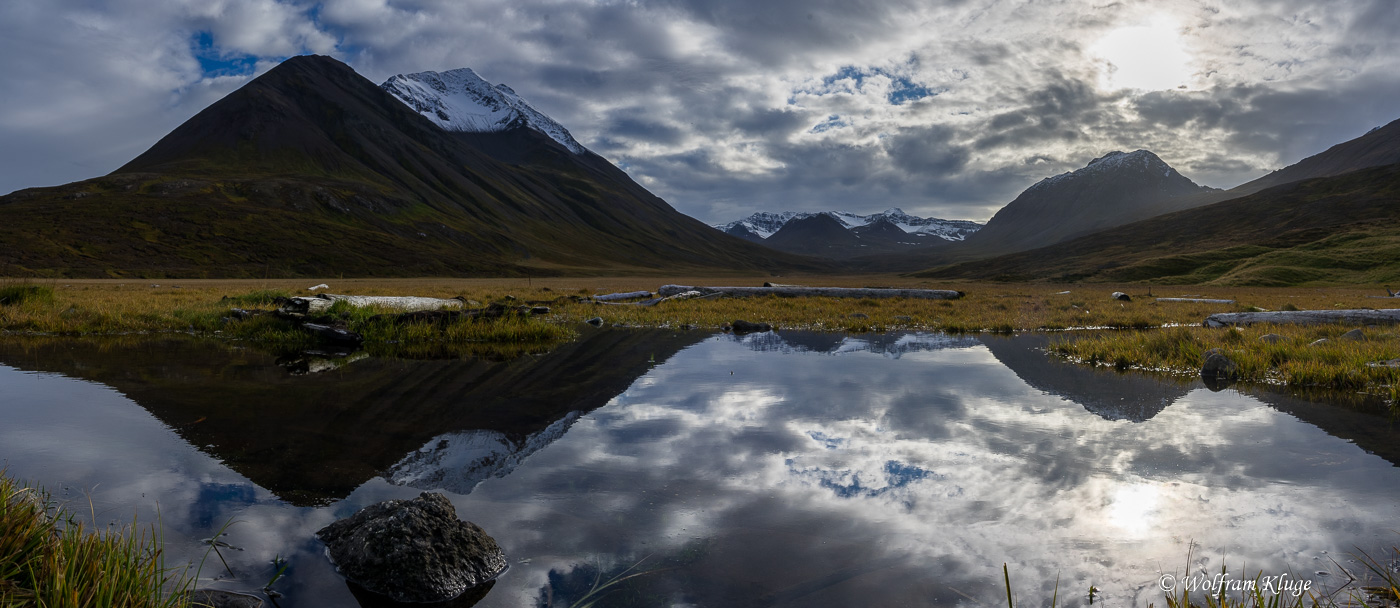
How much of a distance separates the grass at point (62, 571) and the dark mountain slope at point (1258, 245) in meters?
87.1

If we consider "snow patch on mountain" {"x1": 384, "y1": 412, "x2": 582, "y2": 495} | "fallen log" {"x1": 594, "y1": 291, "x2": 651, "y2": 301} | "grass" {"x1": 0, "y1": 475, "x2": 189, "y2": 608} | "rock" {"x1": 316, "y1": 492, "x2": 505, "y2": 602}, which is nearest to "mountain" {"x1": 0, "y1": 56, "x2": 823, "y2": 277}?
"fallen log" {"x1": 594, "y1": 291, "x2": 651, "y2": 301}

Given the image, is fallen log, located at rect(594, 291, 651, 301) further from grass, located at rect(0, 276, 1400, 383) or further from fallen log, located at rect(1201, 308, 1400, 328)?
fallen log, located at rect(1201, 308, 1400, 328)

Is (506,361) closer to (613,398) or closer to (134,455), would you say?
(613,398)

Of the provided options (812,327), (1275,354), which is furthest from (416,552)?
(812,327)

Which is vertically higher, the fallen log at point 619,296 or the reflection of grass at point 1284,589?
the fallen log at point 619,296

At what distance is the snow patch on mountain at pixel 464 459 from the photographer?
5797mm

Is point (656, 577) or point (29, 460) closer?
point (656, 577)

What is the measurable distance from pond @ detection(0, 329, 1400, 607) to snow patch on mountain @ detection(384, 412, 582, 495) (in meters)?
0.04

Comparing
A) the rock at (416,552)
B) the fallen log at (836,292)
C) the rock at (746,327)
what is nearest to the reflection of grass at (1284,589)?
the rock at (416,552)

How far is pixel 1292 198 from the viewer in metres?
134

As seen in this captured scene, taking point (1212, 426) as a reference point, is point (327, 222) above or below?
above

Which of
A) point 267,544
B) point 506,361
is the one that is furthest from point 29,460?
point 506,361

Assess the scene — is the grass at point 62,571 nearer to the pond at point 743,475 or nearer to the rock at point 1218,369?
the pond at point 743,475

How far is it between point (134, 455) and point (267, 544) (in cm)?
319
